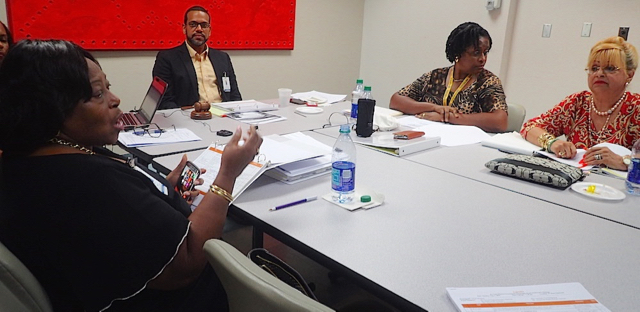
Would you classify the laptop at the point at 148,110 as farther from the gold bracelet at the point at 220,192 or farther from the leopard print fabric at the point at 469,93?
the leopard print fabric at the point at 469,93

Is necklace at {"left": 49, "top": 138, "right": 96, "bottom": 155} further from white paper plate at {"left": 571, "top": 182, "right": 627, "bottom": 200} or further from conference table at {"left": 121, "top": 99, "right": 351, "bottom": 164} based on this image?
white paper plate at {"left": 571, "top": 182, "right": 627, "bottom": 200}

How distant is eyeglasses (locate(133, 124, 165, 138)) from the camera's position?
6.63 ft

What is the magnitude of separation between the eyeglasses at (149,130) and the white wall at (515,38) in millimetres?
3054

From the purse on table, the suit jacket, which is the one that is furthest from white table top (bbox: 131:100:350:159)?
the purse on table

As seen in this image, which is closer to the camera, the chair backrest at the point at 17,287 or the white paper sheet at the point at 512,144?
the chair backrest at the point at 17,287

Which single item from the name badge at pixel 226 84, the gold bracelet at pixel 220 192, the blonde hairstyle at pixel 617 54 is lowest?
the gold bracelet at pixel 220 192

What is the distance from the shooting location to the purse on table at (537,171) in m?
1.52

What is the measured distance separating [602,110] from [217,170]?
5.99ft

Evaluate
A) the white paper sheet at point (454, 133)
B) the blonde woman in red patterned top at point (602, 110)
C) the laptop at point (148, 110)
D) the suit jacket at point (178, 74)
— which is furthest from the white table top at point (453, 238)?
the suit jacket at point (178, 74)

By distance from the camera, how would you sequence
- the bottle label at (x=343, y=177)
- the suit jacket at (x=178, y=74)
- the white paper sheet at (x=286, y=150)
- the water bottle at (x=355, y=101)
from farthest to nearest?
1. the suit jacket at (x=178, y=74)
2. the water bottle at (x=355, y=101)
3. the white paper sheet at (x=286, y=150)
4. the bottle label at (x=343, y=177)

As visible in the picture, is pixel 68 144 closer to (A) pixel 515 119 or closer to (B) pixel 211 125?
(B) pixel 211 125

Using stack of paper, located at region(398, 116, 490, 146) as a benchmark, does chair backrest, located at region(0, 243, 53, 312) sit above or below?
below

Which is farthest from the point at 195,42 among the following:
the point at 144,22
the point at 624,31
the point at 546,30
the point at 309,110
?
the point at 624,31

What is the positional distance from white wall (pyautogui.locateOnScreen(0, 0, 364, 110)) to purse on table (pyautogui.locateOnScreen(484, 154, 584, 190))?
9.46 feet
